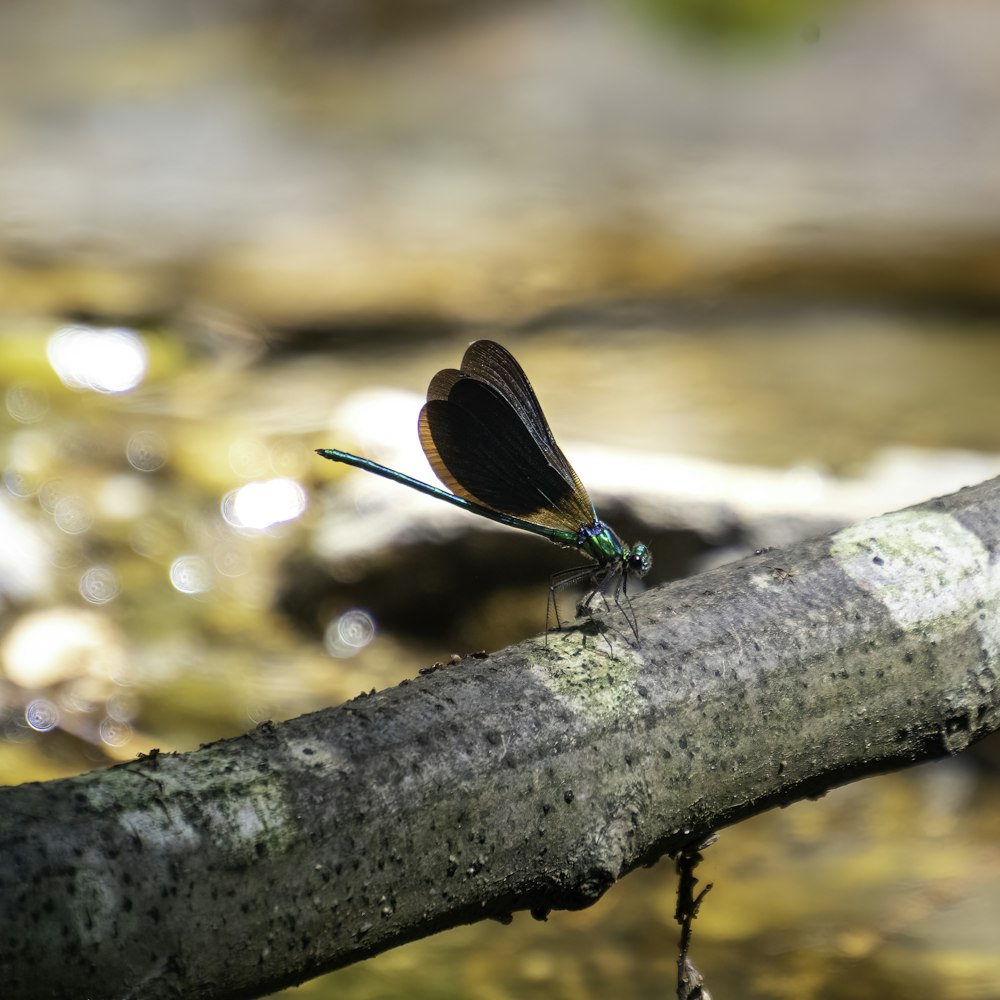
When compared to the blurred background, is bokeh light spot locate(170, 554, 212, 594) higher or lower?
lower

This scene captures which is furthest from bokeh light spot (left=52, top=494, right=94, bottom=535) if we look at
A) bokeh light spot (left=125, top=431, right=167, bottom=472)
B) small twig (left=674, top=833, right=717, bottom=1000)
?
small twig (left=674, top=833, right=717, bottom=1000)

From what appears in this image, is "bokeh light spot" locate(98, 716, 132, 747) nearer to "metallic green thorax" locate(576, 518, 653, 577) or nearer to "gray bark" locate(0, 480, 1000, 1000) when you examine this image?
"metallic green thorax" locate(576, 518, 653, 577)

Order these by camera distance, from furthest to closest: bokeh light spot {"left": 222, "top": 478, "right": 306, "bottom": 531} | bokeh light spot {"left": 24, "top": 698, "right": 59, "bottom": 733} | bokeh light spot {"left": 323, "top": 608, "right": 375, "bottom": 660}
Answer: bokeh light spot {"left": 222, "top": 478, "right": 306, "bottom": 531}
bokeh light spot {"left": 323, "top": 608, "right": 375, "bottom": 660}
bokeh light spot {"left": 24, "top": 698, "right": 59, "bottom": 733}

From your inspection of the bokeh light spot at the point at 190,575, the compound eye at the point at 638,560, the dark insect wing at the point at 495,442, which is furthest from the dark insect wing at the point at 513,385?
the bokeh light spot at the point at 190,575

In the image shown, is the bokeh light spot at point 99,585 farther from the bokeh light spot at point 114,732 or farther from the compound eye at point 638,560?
the compound eye at point 638,560

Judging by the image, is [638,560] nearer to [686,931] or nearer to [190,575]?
[686,931]

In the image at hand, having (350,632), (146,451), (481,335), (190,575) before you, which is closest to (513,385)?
(350,632)

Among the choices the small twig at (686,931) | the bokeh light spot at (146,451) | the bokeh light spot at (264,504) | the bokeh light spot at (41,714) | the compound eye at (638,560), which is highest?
the compound eye at (638,560)

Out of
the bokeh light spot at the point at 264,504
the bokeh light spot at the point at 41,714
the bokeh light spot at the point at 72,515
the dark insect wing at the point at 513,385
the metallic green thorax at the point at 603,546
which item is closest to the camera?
the dark insect wing at the point at 513,385
